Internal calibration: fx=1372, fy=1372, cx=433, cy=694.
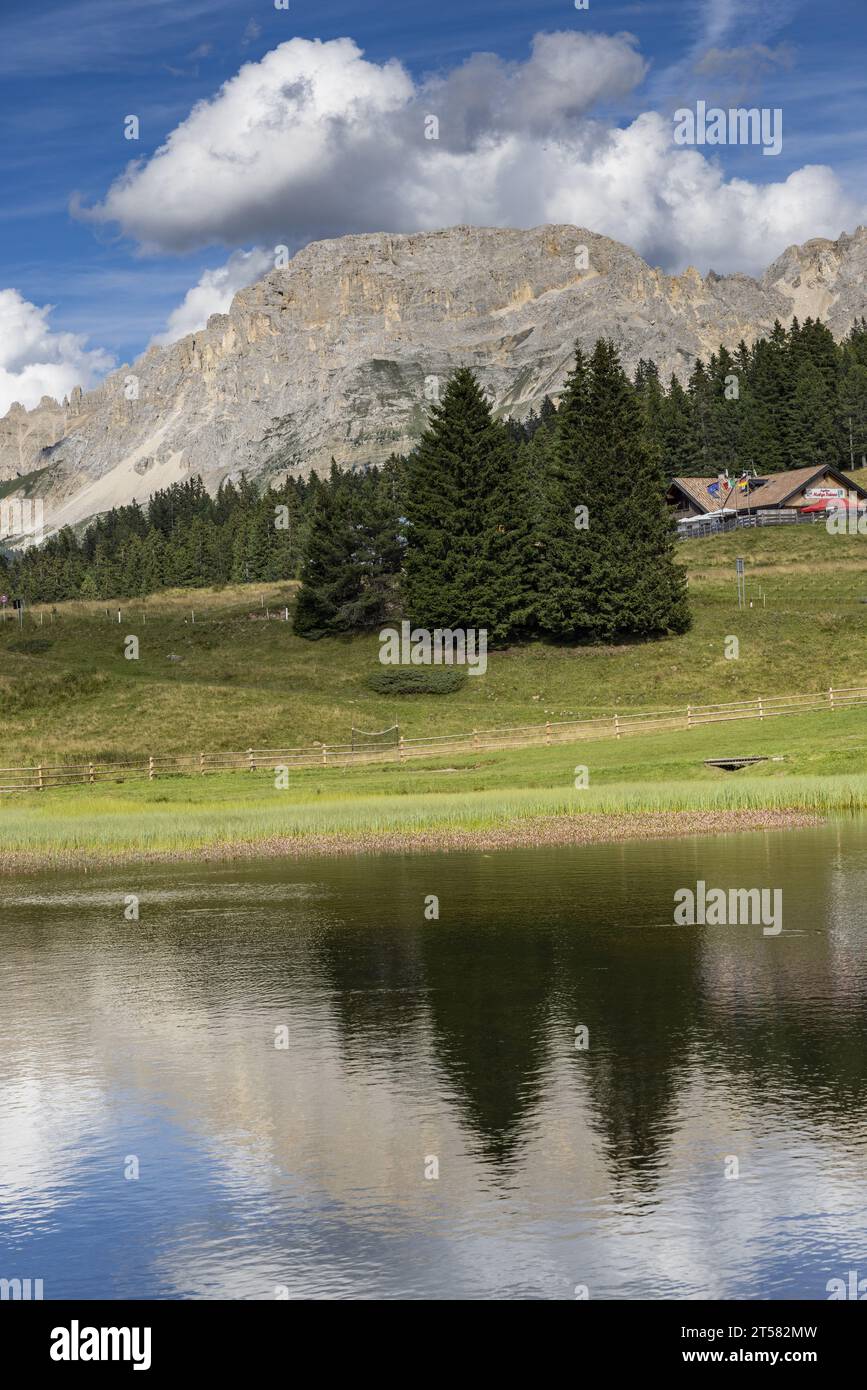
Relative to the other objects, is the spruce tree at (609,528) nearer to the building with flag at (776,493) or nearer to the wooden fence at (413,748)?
the wooden fence at (413,748)

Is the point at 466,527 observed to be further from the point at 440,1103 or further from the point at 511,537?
the point at 440,1103

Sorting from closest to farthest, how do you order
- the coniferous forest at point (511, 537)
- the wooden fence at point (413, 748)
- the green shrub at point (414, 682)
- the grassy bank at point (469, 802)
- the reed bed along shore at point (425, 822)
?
the reed bed along shore at point (425, 822), the grassy bank at point (469, 802), the wooden fence at point (413, 748), the green shrub at point (414, 682), the coniferous forest at point (511, 537)

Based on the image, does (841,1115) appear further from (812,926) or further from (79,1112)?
(812,926)

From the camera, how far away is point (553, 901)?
28328 millimetres

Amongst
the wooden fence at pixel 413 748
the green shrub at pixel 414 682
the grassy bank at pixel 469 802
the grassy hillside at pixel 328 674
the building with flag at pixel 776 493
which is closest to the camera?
the grassy bank at pixel 469 802

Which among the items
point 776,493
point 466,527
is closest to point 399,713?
point 466,527

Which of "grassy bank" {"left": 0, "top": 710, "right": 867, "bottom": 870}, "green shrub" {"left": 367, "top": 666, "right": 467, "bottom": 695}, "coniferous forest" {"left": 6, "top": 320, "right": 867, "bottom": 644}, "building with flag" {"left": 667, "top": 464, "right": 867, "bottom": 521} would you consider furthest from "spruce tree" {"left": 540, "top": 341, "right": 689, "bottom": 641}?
"building with flag" {"left": 667, "top": 464, "right": 867, "bottom": 521}

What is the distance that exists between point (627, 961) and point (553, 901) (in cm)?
613

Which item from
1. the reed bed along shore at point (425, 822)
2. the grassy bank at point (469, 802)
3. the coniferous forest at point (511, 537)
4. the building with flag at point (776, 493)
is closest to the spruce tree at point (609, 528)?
the coniferous forest at point (511, 537)

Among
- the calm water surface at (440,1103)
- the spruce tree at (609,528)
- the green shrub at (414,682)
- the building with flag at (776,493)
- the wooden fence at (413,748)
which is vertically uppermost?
the building with flag at (776,493)

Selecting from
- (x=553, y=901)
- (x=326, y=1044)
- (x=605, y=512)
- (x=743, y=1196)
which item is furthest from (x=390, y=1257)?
(x=605, y=512)

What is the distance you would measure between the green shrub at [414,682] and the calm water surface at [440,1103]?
55.5 m

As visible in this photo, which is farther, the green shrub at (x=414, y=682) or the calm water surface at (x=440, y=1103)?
the green shrub at (x=414, y=682)

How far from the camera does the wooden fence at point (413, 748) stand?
61.7 m
